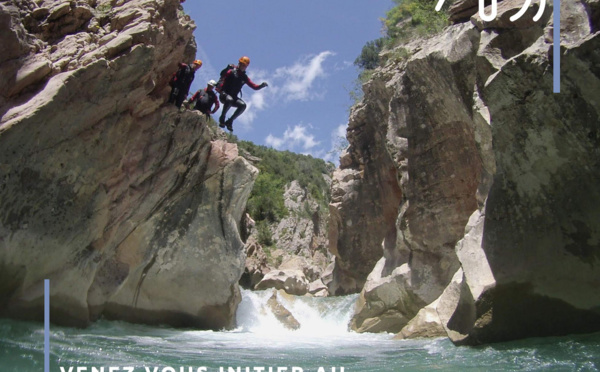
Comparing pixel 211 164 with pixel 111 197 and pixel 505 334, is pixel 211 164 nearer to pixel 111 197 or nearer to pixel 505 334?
pixel 111 197

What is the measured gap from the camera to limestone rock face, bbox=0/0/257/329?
29.9 feet

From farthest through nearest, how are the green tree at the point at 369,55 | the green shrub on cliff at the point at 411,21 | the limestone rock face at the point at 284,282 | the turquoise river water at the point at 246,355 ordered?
1. the green tree at the point at 369,55
2. the limestone rock face at the point at 284,282
3. the green shrub on cliff at the point at 411,21
4. the turquoise river water at the point at 246,355

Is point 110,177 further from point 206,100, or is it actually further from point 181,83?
point 206,100

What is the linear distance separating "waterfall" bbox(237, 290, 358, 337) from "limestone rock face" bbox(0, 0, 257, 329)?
224cm

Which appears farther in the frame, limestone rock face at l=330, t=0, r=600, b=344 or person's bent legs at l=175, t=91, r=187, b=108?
person's bent legs at l=175, t=91, r=187, b=108

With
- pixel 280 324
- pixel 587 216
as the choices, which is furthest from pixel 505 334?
pixel 280 324

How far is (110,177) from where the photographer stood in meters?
11.3

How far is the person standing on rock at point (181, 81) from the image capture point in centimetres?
1280

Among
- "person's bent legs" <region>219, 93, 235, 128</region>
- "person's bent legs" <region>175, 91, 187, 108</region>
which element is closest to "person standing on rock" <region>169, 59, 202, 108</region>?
"person's bent legs" <region>175, 91, 187, 108</region>

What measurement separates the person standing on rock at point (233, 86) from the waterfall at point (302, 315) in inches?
234

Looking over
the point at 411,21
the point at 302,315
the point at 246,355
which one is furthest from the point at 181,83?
the point at 411,21

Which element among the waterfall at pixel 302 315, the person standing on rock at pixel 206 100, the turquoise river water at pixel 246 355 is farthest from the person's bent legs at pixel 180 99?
the waterfall at pixel 302 315

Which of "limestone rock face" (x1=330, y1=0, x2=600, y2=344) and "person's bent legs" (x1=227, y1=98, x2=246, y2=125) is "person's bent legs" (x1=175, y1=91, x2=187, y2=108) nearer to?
"person's bent legs" (x1=227, y1=98, x2=246, y2=125)

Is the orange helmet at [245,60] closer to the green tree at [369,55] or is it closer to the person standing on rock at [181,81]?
the person standing on rock at [181,81]
